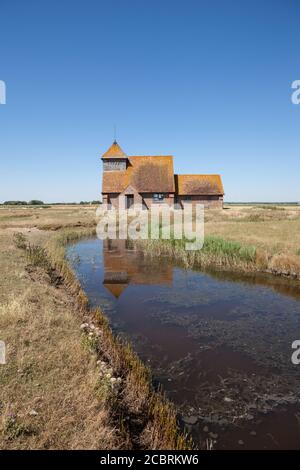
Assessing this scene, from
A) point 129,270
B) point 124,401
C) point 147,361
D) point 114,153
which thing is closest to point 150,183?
point 114,153

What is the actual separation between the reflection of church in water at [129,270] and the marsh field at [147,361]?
7.2 inches

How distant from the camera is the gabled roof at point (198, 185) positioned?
47719 millimetres

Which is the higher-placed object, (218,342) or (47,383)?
(47,383)

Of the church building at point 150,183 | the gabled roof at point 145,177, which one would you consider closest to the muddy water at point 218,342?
the church building at point 150,183

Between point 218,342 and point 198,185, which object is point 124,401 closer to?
point 218,342

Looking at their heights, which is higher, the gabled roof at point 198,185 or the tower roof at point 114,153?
the tower roof at point 114,153

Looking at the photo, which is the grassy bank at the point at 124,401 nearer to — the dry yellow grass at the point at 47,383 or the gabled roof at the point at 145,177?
the dry yellow grass at the point at 47,383

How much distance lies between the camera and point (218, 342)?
9.10 m

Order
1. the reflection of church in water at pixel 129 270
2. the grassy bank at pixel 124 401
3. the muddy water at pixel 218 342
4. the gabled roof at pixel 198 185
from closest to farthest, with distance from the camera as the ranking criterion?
the grassy bank at pixel 124 401 → the muddy water at pixel 218 342 → the reflection of church in water at pixel 129 270 → the gabled roof at pixel 198 185

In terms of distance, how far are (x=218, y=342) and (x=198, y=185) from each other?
4121 centimetres

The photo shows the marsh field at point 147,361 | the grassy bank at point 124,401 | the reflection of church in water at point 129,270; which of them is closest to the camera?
the grassy bank at point 124,401

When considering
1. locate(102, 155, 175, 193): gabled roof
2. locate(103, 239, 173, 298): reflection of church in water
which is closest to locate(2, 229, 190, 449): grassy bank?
locate(103, 239, 173, 298): reflection of church in water

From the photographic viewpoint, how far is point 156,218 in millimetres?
36438

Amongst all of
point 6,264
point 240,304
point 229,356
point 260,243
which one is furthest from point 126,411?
point 260,243
